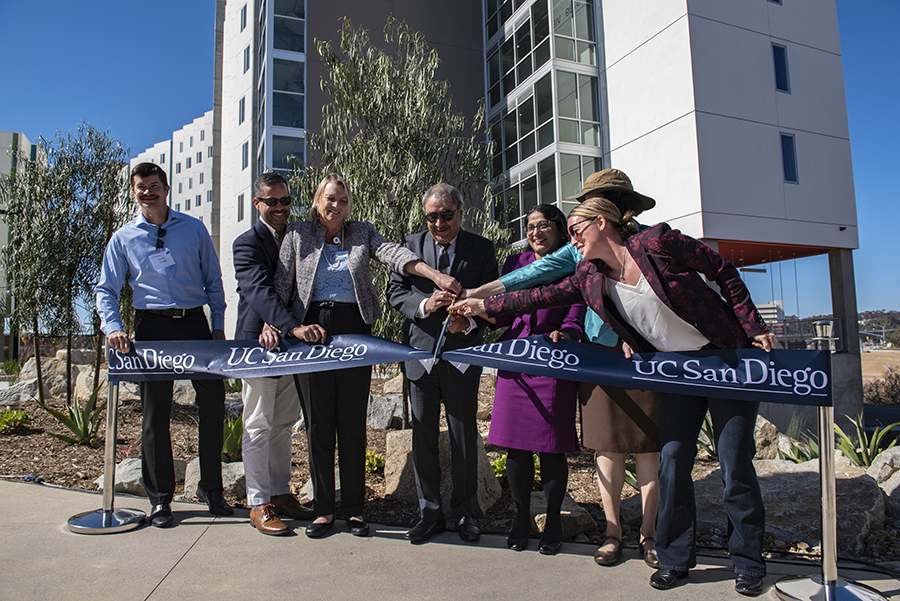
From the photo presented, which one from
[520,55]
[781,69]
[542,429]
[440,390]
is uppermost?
[520,55]

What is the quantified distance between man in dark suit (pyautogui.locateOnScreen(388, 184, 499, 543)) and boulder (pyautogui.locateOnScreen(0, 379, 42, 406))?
9.98 m

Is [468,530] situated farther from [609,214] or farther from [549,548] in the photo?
[609,214]

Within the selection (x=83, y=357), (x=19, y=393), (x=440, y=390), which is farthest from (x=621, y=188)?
(x=83, y=357)

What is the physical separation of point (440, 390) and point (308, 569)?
123 cm

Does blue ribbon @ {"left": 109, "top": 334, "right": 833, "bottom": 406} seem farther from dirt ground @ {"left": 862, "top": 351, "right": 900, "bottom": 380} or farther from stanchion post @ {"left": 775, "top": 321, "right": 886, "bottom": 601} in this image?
dirt ground @ {"left": 862, "top": 351, "right": 900, "bottom": 380}

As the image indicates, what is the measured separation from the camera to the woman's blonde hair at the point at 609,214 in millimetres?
2863

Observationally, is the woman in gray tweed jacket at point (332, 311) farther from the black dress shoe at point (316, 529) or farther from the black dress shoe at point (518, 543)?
the black dress shoe at point (518, 543)

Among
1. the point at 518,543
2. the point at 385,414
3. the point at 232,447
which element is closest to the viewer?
the point at 518,543

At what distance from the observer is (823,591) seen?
8.24ft

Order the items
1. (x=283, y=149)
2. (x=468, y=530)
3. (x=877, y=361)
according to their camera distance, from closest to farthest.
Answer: (x=468, y=530), (x=283, y=149), (x=877, y=361)

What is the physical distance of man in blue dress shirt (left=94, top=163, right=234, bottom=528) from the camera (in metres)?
3.67

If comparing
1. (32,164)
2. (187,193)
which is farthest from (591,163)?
(187,193)

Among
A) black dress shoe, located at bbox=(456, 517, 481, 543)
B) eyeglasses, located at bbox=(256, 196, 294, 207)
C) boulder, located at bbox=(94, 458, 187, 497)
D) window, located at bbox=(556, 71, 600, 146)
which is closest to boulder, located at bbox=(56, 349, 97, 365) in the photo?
boulder, located at bbox=(94, 458, 187, 497)

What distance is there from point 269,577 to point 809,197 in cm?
1741
